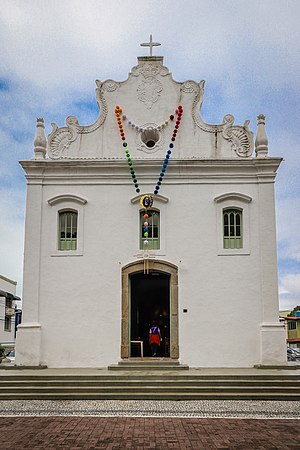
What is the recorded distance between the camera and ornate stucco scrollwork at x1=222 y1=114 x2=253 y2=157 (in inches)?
637

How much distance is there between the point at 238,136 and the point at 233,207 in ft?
7.38

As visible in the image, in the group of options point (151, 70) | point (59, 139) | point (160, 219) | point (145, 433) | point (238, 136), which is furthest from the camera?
point (151, 70)

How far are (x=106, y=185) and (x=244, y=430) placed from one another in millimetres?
8853

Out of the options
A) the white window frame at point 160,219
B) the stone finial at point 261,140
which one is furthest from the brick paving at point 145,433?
the stone finial at point 261,140

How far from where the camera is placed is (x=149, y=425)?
32.0 feet

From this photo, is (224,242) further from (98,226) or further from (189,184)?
(98,226)

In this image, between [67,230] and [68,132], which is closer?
[67,230]

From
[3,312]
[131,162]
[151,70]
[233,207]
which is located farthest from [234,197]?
[3,312]

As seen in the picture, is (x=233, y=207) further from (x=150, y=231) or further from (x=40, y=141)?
(x=40, y=141)

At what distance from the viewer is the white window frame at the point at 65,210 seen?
15843 millimetres

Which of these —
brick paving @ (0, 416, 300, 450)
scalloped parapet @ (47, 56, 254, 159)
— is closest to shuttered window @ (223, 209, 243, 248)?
scalloped parapet @ (47, 56, 254, 159)

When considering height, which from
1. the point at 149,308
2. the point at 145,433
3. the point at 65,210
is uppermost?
the point at 65,210

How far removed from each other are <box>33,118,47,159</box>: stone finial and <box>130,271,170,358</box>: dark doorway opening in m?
5.05

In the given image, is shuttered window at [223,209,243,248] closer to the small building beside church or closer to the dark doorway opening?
the dark doorway opening
